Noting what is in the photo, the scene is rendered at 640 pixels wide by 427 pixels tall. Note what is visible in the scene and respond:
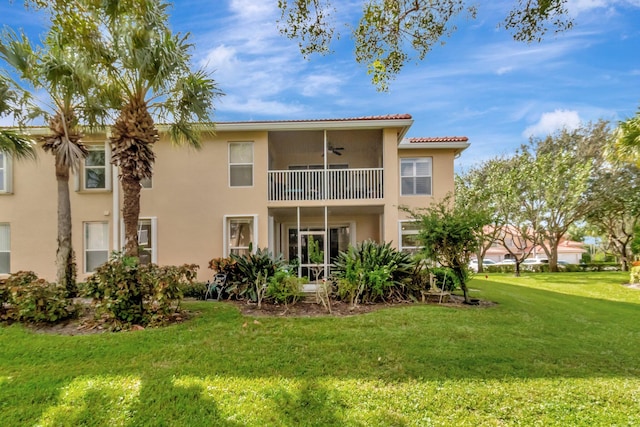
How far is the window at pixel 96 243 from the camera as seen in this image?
1202cm

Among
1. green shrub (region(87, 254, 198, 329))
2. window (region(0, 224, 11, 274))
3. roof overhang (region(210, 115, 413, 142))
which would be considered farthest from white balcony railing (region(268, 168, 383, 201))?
window (region(0, 224, 11, 274))

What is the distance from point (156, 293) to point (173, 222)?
18.9ft

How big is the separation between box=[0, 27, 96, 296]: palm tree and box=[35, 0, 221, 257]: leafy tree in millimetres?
523

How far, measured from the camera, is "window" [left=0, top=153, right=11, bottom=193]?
38.6ft

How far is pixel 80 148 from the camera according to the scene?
915 centimetres

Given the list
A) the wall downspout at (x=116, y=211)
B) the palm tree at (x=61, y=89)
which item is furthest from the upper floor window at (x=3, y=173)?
the palm tree at (x=61, y=89)

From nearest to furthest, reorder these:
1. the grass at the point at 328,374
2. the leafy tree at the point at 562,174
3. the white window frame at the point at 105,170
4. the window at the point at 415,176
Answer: the grass at the point at 328,374 < the white window frame at the point at 105,170 < the window at the point at 415,176 < the leafy tree at the point at 562,174

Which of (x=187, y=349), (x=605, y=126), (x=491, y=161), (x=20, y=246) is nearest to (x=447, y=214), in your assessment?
(x=187, y=349)

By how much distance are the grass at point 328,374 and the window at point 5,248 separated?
749 cm

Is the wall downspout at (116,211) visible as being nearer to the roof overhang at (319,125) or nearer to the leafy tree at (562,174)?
the roof overhang at (319,125)

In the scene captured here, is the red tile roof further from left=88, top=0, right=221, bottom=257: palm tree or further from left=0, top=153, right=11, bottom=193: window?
left=0, top=153, right=11, bottom=193: window

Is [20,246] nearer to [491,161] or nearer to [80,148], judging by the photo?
[80,148]

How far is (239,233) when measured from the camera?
40.2 feet

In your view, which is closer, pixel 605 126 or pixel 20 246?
pixel 20 246
